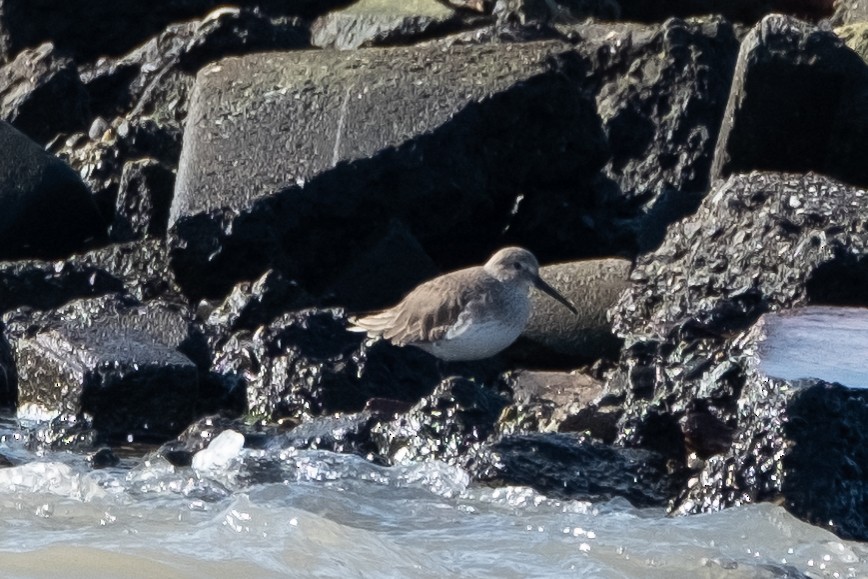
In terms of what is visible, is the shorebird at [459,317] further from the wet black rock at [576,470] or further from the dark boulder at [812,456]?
the dark boulder at [812,456]

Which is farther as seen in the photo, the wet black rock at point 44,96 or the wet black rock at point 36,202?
the wet black rock at point 44,96

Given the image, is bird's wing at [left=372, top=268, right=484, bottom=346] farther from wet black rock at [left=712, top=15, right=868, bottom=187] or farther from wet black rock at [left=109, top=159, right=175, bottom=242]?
wet black rock at [left=109, top=159, right=175, bottom=242]

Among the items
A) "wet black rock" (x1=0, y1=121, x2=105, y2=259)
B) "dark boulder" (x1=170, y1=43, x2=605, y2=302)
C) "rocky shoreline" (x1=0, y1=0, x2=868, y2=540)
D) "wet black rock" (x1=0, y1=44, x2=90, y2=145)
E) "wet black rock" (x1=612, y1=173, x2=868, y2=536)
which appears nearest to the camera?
"wet black rock" (x1=612, y1=173, x2=868, y2=536)

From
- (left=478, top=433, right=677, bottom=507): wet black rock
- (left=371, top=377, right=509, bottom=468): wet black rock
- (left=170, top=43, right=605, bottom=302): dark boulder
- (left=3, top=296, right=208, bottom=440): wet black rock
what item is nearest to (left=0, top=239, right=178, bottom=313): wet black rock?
(left=170, top=43, right=605, bottom=302): dark boulder

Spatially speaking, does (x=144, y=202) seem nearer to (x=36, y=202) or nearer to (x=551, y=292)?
(x=36, y=202)

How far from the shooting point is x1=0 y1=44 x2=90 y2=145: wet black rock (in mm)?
10648

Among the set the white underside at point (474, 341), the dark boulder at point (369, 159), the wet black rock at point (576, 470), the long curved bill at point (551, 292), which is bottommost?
the wet black rock at point (576, 470)

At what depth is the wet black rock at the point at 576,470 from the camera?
5.75 metres

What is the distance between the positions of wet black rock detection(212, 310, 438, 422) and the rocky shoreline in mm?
13

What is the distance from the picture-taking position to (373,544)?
17.1 ft

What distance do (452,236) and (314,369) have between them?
188cm

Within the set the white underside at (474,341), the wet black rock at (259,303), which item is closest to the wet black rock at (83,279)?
the wet black rock at (259,303)

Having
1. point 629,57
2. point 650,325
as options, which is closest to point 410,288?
point 650,325

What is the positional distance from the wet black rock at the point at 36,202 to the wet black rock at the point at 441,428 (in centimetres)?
347
